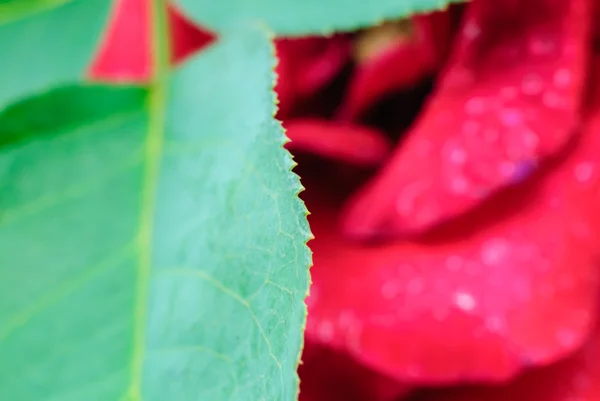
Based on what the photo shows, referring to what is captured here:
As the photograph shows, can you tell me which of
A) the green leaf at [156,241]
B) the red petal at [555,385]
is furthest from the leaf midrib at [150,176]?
the red petal at [555,385]

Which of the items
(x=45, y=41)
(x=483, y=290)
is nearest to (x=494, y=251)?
(x=483, y=290)

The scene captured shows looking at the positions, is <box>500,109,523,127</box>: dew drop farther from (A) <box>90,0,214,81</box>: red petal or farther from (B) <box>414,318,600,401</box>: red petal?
(A) <box>90,0,214,81</box>: red petal

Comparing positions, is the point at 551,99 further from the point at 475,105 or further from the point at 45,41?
the point at 45,41

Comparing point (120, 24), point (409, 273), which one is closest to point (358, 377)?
point (409, 273)

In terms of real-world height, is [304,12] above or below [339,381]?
above

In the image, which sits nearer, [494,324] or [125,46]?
[494,324]

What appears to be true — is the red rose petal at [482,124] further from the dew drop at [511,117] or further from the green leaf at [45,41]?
the green leaf at [45,41]
